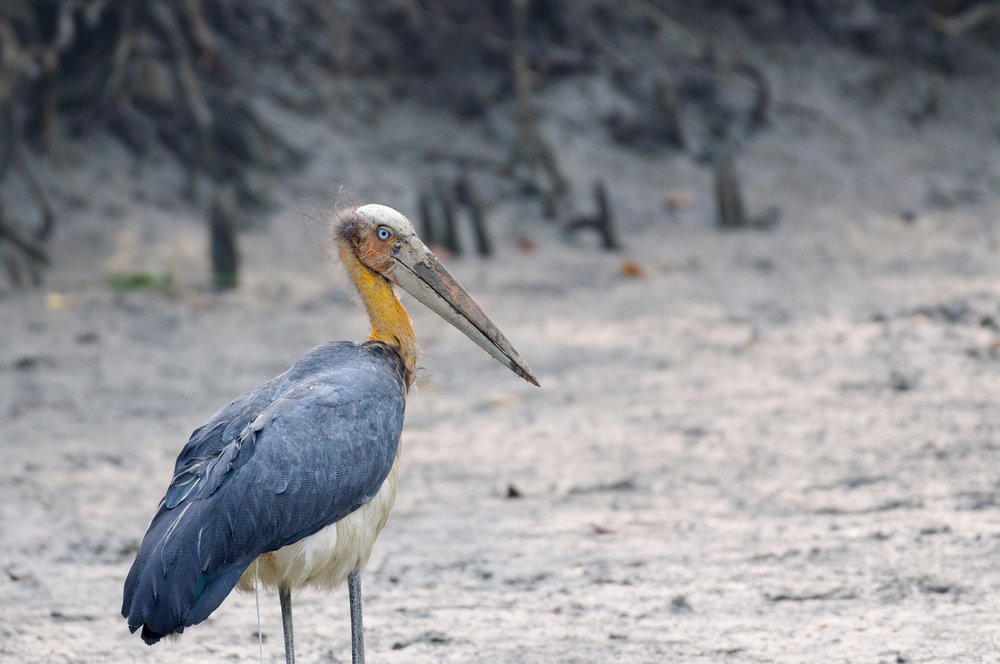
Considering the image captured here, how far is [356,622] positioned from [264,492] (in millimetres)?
436

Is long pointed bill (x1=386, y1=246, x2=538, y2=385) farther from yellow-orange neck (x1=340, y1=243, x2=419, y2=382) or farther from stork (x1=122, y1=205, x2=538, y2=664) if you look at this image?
stork (x1=122, y1=205, x2=538, y2=664)

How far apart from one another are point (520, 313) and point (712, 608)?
421cm

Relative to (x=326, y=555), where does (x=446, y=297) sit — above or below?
above

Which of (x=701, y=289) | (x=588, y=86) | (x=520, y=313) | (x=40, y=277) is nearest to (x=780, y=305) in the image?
(x=701, y=289)

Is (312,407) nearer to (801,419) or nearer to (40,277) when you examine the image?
(801,419)

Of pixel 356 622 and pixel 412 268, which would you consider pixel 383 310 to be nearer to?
pixel 412 268

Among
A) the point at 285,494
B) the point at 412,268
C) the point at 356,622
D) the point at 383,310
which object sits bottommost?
the point at 356,622

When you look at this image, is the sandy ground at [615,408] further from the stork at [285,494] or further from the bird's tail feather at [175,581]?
the bird's tail feather at [175,581]

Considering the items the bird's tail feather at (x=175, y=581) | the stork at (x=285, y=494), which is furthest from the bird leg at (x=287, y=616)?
the bird's tail feather at (x=175, y=581)

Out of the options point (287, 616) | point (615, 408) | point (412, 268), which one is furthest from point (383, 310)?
point (615, 408)

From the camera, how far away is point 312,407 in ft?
10.7

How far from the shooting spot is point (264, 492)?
122 inches

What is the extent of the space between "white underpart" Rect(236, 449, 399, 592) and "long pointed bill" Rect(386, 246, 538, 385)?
0.60m

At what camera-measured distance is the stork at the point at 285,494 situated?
2.97m
